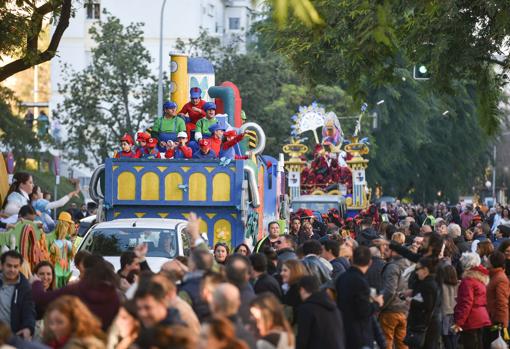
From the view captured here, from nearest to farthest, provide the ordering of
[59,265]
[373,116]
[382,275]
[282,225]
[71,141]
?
1. [382,275]
2. [59,265]
3. [282,225]
4. [71,141]
5. [373,116]

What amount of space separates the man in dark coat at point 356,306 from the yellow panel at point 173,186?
8.92 m

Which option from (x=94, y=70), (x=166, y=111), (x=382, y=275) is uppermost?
(x=94, y=70)

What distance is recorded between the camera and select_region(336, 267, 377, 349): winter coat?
12.6 meters

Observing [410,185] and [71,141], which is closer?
[71,141]

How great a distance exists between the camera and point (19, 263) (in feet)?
40.4

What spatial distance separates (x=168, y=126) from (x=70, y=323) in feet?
44.8

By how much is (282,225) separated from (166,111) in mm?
3993

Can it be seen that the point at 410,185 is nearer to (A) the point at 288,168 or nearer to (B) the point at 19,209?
(A) the point at 288,168

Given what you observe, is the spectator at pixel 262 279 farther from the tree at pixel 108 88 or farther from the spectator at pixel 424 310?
A: the tree at pixel 108 88

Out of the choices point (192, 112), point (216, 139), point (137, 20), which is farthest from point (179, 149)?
point (137, 20)

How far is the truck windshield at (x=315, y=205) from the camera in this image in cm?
3656

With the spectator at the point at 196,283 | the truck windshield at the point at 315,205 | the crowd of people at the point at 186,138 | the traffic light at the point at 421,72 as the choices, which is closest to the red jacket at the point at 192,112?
the crowd of people at the point at 186,138

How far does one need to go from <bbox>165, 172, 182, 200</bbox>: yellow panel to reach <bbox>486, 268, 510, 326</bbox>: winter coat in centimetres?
613

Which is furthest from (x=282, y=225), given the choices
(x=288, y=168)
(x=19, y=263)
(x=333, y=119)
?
(x=333, y=119)
